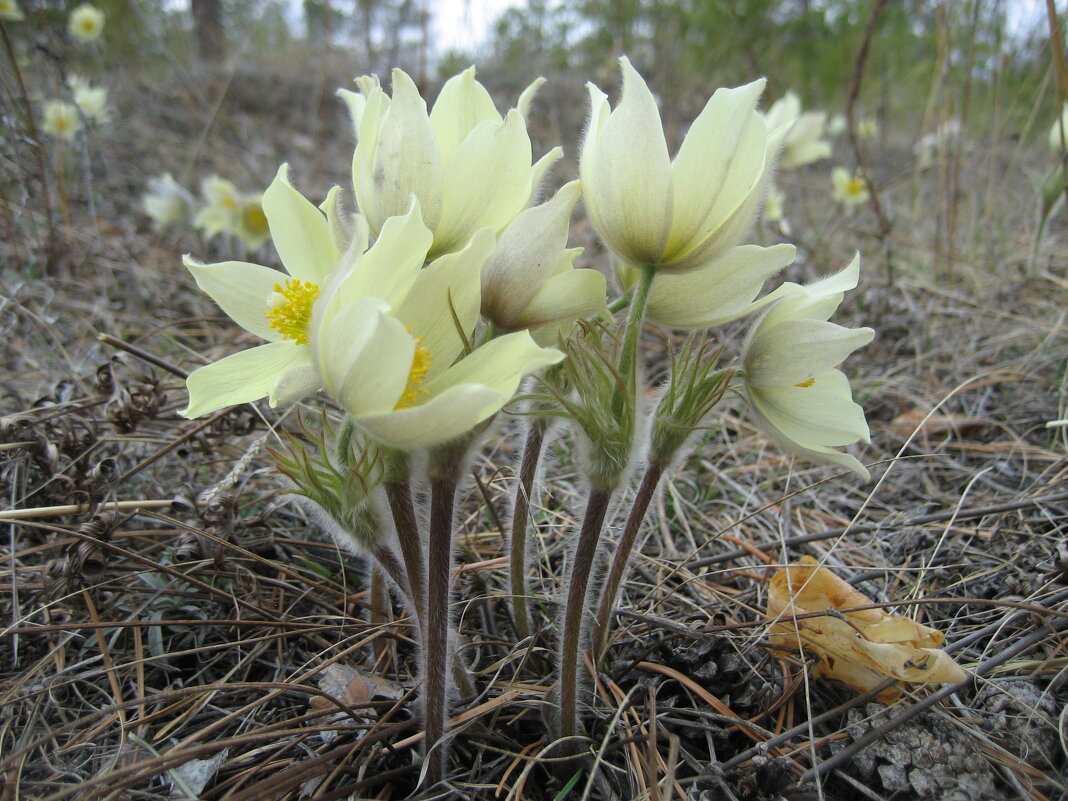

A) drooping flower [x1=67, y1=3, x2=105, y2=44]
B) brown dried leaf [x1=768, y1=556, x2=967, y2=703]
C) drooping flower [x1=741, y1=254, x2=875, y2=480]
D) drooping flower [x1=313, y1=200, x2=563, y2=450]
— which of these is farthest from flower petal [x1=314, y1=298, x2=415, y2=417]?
drooping flower [x1=67, y1=3, x2=105, y2=44]

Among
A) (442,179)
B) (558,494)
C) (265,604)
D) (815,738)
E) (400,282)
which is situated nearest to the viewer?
(400,282)

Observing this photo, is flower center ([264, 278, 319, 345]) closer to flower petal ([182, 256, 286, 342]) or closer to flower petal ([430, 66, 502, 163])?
flower petal ([182, 256, 286, 342])

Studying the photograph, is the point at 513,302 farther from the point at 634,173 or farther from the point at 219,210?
the point at 219,210

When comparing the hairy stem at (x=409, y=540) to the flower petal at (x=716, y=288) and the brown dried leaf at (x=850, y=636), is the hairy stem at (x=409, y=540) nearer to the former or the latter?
the flower petal at (x=716, y=288)

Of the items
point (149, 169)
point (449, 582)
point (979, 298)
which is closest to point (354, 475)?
point (449, 582)

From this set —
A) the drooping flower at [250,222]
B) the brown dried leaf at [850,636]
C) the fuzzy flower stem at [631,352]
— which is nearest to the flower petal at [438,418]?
the fuzzy flower stem at [631,352]

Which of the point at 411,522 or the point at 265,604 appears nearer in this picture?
the point at 411,522

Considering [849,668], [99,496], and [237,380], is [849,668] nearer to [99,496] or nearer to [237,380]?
[237,380]
